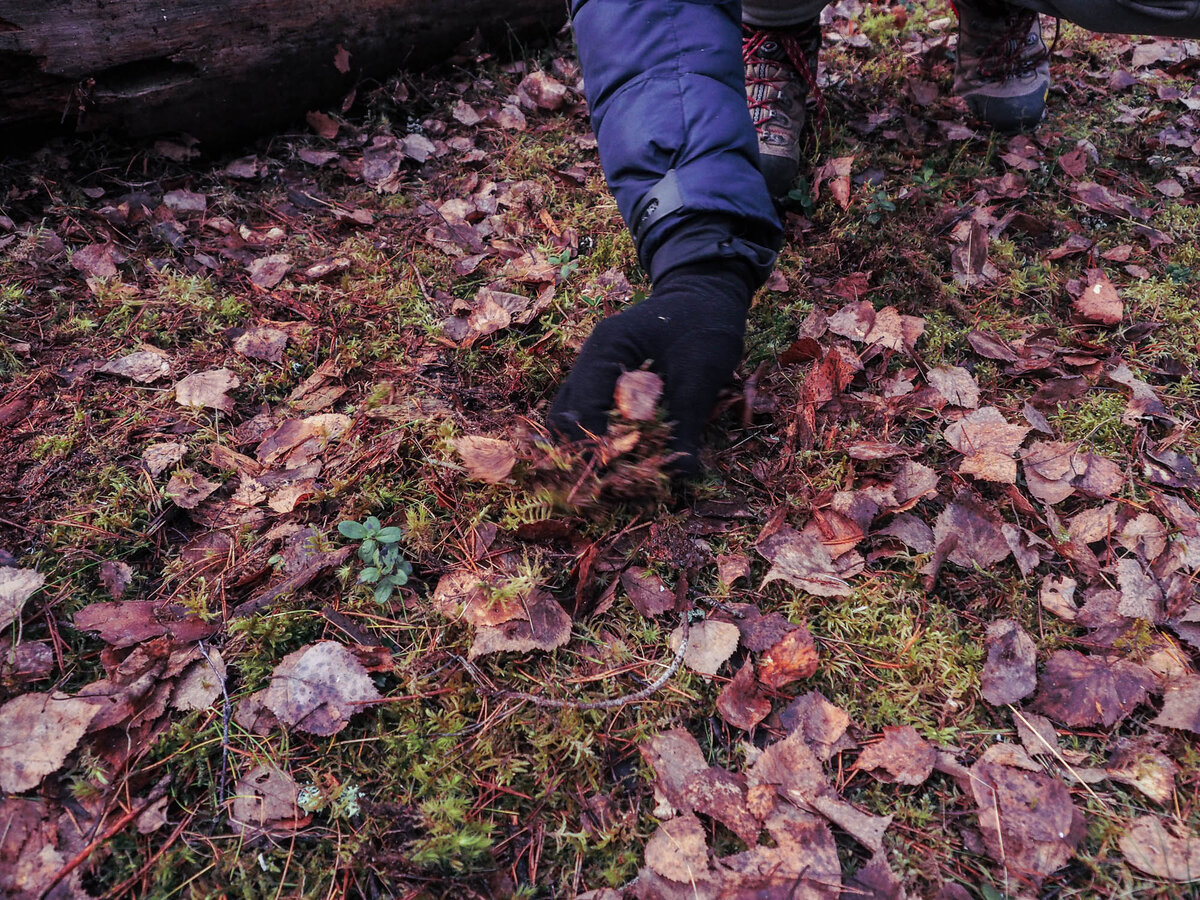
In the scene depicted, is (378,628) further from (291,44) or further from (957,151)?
(957,151)

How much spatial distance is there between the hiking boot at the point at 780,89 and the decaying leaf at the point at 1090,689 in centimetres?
186

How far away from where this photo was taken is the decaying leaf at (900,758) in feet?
4.60

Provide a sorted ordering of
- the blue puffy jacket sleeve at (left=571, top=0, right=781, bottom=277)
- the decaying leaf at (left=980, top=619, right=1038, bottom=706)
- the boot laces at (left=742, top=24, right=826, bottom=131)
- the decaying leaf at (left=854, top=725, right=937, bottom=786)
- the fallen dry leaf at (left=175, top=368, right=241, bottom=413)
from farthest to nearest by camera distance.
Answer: the boot laces at (left=742, top=24, right=826, bottom=131) → the fallen dry leaf at (left=175, top=368, right=241, bottom=413) → the blue puffy jacket sleeve at (left=571, top=0, right=781, bottom=277) → the decaying leaf at (left=980, top=619, right=1038, bottom=706) → the decaying leaf at (left=854, top=725, right=937, bottom=786)

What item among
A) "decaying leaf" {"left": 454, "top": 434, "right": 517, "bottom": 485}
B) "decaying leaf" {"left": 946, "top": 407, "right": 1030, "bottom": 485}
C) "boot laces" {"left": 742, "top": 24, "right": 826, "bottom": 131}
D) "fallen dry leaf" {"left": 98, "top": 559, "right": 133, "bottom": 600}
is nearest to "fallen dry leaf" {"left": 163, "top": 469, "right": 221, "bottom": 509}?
"fallen dry leaf" {"left": 98, "top": 559, "right": 133, "bottom": 600}

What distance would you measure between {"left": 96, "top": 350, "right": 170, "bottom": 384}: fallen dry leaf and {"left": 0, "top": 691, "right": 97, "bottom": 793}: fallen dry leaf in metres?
0.96

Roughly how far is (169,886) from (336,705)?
39 centimetres

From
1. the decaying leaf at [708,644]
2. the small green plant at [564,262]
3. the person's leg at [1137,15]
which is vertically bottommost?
the decaying leaf at [708,644]

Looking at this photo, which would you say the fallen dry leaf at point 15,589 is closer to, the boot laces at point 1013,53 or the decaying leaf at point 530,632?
the decaying leaf at point 530,632

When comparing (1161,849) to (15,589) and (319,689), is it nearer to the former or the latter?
(319,689)

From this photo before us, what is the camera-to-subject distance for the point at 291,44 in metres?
2.79

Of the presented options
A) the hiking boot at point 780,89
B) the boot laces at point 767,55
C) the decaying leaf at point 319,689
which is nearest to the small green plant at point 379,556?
the decaying leaf at point 319,689

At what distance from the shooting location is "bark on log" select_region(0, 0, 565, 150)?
93.2 inches

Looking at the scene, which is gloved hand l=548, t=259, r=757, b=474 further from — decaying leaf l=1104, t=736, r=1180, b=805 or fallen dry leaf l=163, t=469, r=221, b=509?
decaying leaf l=1104, t=736, r=1180, b=805

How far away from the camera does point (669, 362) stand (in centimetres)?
169
